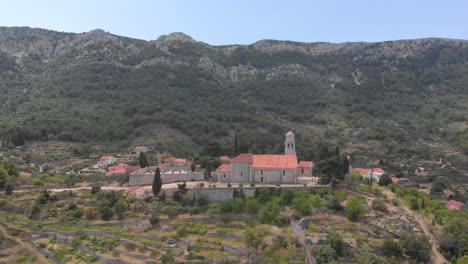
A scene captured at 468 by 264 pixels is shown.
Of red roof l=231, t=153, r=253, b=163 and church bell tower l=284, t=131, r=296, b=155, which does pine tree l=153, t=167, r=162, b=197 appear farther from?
church bell tower l=284, t=131, r=296, b=155

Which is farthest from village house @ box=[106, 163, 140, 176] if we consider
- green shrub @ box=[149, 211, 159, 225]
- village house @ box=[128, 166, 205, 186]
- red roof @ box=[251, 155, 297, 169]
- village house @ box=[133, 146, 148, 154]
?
red roof @ box=[251, 155, 297, 169]

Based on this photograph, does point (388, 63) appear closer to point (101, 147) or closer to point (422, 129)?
point (422, 129)

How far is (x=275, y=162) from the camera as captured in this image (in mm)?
53062

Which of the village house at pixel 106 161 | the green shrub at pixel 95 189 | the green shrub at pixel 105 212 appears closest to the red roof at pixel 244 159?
the green shrub at pixel 105 212

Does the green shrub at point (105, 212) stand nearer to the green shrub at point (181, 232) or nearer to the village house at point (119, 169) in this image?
the green shrub at point (181, 232)

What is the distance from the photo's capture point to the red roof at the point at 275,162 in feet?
172

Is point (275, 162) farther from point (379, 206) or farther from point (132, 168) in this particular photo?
point (132, 168)

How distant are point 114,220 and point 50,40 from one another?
159 metres

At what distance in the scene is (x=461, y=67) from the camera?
183m

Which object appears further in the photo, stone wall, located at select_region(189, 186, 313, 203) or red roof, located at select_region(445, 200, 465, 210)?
red roof, located at select_region(445, 200, 465, 210)

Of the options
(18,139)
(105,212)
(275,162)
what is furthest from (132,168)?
(18,139)

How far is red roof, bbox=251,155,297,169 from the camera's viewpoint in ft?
172

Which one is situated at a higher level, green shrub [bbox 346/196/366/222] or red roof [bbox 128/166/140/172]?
red roof [bbox 128/166/140/172]

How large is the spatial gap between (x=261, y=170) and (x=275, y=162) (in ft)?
7.10
